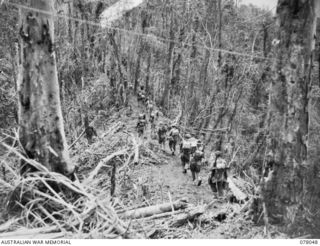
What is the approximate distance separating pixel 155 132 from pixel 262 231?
10.7 ft

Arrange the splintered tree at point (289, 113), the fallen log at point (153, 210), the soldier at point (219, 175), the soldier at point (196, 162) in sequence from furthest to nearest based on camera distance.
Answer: the soldier at point (196, 162) < the soldier at point (219, 175) < the fallen log at point (153, 210) < the splintered tree at point (289, 113)

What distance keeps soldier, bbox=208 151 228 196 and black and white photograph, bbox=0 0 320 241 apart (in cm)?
1

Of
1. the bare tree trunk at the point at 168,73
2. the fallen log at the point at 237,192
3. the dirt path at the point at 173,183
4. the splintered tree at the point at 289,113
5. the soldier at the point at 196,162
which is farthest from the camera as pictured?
the bare tree trunk at the point at 168,73

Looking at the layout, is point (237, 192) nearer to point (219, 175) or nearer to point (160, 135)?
point (219, 175)

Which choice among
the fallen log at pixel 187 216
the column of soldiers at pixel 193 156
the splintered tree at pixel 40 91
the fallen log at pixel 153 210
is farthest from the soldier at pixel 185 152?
the splintered tree at pixel 40 91

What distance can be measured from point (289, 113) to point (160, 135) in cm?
277

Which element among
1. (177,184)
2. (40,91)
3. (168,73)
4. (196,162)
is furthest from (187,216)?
(168,73)

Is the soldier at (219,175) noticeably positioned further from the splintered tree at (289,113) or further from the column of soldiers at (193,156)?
the splintered tree at (289,113)

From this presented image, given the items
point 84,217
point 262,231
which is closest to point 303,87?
point 262,231

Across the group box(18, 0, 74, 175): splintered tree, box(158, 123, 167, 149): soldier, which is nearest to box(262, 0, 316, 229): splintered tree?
box(18, 0, 74, 175): splintered tree

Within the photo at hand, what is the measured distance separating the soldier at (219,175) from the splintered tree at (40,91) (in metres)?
1.69

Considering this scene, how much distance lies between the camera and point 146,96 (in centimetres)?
773

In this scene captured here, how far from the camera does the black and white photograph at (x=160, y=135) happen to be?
2742mm

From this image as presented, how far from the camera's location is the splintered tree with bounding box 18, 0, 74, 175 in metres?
2.72
